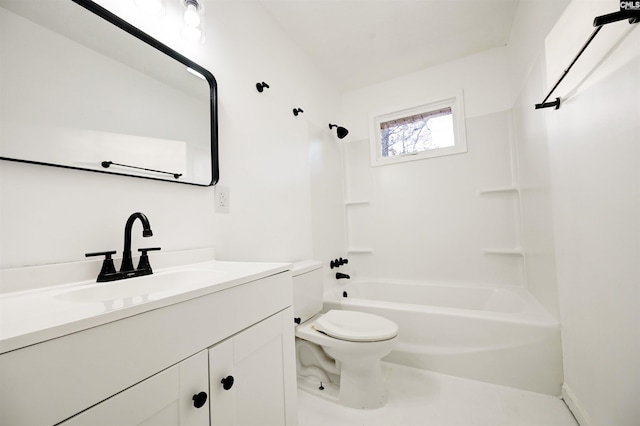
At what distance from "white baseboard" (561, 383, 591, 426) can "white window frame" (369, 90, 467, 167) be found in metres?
1.80

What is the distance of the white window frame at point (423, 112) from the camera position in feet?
7.82

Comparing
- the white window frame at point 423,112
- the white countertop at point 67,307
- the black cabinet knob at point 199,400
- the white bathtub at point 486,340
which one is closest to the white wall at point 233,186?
the white countertop at point 67,307

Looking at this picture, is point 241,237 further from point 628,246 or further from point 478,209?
point 478,209

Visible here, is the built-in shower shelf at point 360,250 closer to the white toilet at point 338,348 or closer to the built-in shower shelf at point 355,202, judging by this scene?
the built-in shower shelf at point 355,202

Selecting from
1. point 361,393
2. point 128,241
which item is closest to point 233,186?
point 128,241

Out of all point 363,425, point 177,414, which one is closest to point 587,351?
point 363,425

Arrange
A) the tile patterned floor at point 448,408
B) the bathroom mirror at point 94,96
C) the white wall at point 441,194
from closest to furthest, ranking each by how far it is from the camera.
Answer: the bathroom mirror at point 94,96 → the tile patterned floor at point 448,408 → the white wall at point 441,194

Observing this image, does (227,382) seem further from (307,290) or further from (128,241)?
(307,290)

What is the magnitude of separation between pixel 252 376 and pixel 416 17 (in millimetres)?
2401

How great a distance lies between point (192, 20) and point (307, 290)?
59.1 inches

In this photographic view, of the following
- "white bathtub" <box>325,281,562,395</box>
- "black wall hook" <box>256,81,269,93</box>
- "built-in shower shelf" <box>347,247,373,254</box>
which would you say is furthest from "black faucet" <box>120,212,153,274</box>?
"built-in shower shelf" <box>347,247,373,254</box>

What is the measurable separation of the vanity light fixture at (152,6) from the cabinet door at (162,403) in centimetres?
128

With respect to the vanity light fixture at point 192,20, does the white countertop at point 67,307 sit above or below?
below

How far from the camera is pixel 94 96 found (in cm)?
89
